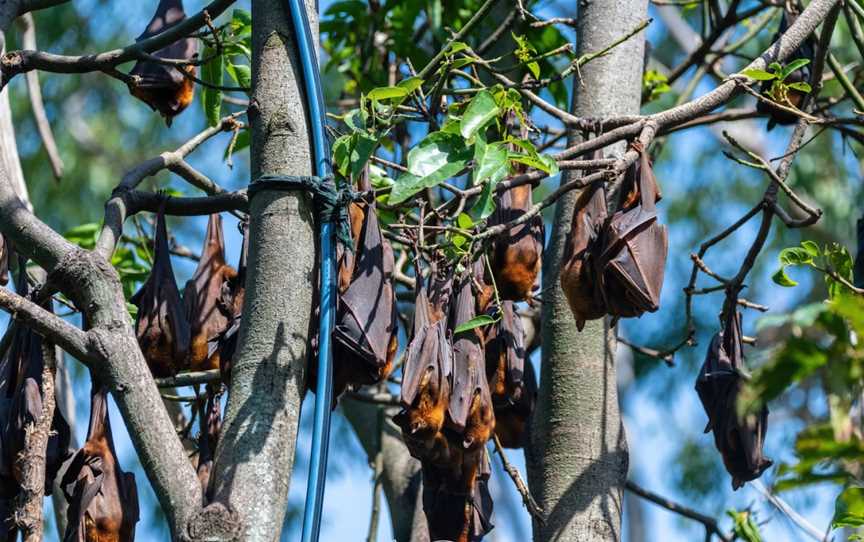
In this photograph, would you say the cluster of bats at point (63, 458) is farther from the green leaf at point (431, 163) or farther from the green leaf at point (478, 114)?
the green leaf at point (478, 114)

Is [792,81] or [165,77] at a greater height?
[792,81]

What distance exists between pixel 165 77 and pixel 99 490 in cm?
126

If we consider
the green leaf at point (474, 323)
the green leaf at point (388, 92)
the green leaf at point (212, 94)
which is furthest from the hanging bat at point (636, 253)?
the green leaf at point (212, 94)

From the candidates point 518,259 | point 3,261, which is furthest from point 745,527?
point 3,261

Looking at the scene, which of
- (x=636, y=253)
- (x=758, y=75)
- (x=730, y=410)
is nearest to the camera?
(x=636, y=253)

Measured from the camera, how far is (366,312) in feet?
9.46

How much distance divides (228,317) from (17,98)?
31.3 feet

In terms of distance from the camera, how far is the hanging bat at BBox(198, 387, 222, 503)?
10.5 ft

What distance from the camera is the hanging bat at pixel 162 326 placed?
338 cm

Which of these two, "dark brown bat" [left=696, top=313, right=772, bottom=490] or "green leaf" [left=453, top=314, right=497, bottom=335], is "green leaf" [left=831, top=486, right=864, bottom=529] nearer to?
"dark brown bat" [left=696, top=313, right=772, bottom=490]

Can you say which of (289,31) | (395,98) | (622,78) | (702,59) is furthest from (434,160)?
(702,59)

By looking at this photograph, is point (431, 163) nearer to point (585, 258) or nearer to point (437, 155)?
point (437, 155)

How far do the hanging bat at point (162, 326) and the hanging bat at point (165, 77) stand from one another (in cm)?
44

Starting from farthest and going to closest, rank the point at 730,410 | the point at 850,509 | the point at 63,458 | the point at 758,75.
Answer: the point at 730,410 → the point at 63,458 → the point at 758,75 → the point at 850,509
